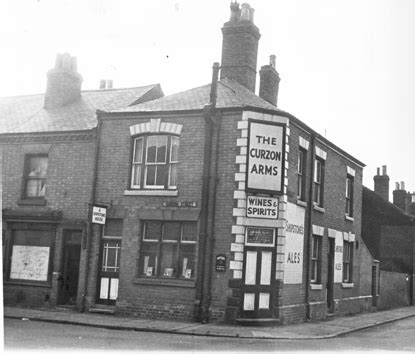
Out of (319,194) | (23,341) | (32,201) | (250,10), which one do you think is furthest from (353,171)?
(23,341)

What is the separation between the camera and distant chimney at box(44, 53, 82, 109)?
21359 millimetres

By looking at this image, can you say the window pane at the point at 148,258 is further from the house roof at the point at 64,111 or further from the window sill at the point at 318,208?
the window sill at the point at 318,208

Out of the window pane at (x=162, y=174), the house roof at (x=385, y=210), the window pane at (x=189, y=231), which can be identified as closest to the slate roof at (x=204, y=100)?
the window pane at (x=162, y=174)

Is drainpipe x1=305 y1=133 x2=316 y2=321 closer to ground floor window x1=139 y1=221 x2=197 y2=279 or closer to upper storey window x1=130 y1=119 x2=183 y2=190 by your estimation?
ground floor window x1=139 y1=221 x2=197 y2=279

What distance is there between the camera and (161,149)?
17156 mm

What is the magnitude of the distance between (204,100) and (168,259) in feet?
16.7

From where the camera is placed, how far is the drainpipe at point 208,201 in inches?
616

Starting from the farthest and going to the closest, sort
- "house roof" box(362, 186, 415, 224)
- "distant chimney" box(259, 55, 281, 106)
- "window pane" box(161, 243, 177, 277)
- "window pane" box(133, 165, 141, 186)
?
"house roof" box(362, 186, 415, 224) < "distant chimney" box(259, 55, 281, 106) < "window pane" box(133, 165, 141, 186) < "window pane" box(161, 243, 177, 277)

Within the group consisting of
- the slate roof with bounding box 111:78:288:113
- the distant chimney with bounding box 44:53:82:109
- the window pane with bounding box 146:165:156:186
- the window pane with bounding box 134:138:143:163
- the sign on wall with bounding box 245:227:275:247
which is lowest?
the sign on wall with bounding box 245:227:275:247

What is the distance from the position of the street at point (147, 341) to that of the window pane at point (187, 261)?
299 cm

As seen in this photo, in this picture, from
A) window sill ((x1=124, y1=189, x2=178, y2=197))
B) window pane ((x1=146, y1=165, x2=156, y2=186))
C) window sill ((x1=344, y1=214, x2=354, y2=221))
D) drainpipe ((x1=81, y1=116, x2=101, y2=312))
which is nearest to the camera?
window sill ((x1=124, y1=189, x2=178, y2=197))

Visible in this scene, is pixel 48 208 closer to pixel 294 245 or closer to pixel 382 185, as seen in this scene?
pixel 294 245

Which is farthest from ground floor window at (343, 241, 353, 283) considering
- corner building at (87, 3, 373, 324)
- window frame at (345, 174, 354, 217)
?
corner building at (87, 3, 373, 324)

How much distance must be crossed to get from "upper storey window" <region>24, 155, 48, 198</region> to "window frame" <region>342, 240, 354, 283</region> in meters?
11.9
